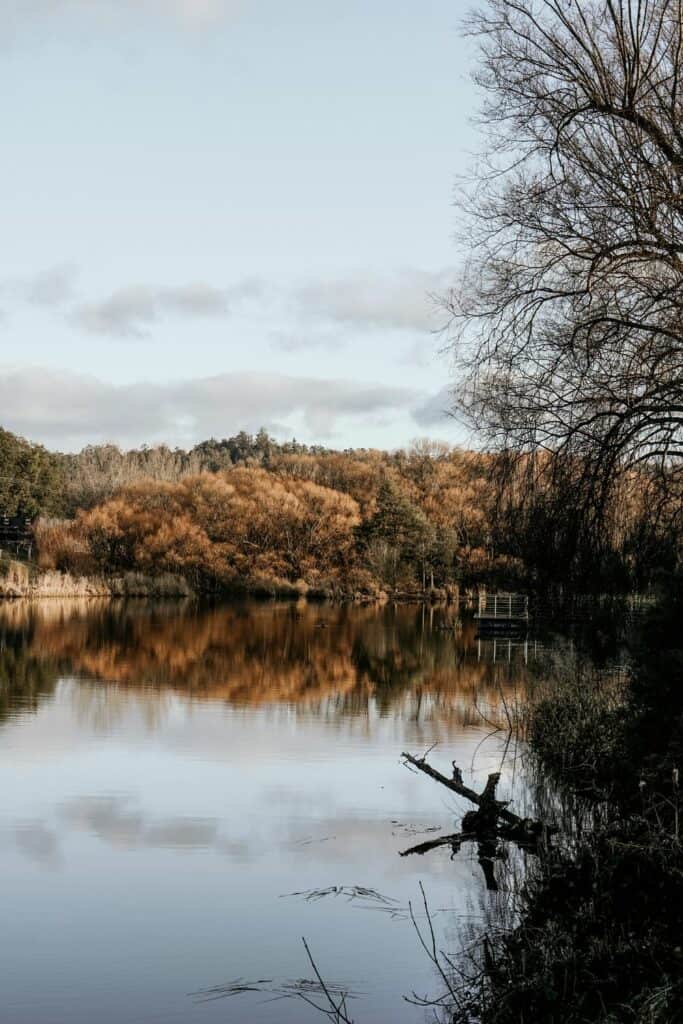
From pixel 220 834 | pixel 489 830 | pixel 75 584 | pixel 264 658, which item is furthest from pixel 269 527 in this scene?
pixel 489 830

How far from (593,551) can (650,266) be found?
313 centimetres

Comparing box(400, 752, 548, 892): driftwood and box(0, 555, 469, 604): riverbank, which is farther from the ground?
box(0, 555, 469, 604): riverbank

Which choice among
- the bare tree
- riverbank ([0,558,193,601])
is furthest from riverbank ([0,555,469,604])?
the bare tree

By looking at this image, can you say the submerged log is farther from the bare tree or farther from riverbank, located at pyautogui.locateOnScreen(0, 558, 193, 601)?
riverbank, located at pyautogui.locateOnScreen(0, 558, 193, 601)

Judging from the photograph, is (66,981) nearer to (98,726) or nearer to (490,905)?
(490,905)

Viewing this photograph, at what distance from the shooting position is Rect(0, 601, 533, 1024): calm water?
857 cm

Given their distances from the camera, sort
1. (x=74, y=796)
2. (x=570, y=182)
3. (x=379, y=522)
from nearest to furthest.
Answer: (x=570, y=182) → (x=74, y=796) → (x=379, y=522)

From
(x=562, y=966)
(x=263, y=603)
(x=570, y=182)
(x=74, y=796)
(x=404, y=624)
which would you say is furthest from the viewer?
(x=263, y=603)

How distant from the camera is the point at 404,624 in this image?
45.3 m

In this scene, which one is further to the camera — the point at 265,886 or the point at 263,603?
the point at 263,603

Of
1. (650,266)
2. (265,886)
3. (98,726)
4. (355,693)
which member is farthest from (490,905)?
(355,693)

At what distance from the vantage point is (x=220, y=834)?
12641mm

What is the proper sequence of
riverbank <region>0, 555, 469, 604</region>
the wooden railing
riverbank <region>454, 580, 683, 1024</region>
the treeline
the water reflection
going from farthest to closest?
the treeline < riverbank <region>0, 555, 469, 604</region> < the wooden railing < the water reflection < riverbank <region>454, 580, 683, 1024</region>

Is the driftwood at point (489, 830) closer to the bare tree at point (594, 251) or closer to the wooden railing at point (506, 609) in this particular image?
the bare tree at point (594, 251)
